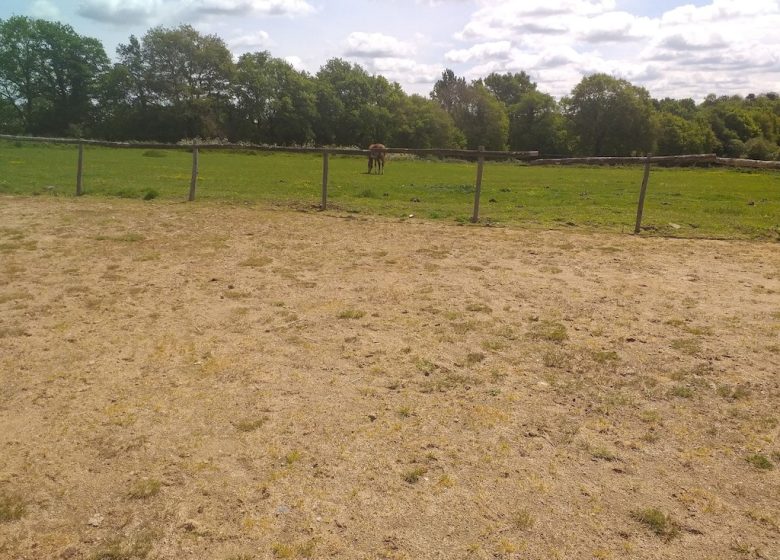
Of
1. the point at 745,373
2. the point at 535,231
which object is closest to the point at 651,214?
the point at 535,231

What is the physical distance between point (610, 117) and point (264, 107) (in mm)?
38455

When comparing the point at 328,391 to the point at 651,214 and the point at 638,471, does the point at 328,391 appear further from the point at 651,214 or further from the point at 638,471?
the point at 651,214

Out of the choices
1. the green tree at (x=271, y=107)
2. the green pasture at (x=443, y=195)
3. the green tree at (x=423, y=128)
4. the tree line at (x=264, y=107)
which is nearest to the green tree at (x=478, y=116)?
the tree line at (x=264, y=107)

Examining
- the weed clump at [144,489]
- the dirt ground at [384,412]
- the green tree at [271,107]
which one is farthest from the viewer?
the green tree at [271,107]

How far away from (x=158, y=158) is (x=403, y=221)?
22.7m

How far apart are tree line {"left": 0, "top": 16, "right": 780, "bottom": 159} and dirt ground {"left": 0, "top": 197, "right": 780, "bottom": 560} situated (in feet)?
179

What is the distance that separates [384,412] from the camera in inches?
153

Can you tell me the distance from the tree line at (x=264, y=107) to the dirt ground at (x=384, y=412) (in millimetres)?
54424

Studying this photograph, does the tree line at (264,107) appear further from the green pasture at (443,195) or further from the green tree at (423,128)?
the green pasture at (443,195)

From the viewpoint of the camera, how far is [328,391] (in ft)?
13.8

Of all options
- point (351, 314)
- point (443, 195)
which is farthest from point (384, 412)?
point (443, 195)

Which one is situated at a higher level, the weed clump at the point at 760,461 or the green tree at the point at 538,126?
the green tree at the point at 538,126

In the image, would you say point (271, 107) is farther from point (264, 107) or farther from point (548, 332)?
point (548, 332)

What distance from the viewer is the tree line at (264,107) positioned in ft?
191
